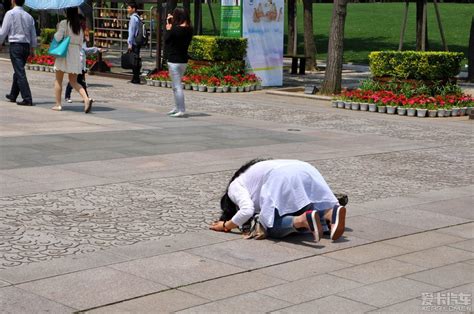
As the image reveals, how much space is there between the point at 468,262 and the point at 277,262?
155cm

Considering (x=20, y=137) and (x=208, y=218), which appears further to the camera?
(x=20, y=137)

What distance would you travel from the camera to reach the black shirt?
16.1 m

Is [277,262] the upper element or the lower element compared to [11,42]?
lower

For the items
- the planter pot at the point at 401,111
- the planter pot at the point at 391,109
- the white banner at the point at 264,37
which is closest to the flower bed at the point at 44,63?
the white banner at the point at 264,37

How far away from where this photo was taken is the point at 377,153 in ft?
42.5

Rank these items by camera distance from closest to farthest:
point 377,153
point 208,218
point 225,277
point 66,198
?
point 225,277 < point 208,218 < point 66,198 < point 377,153

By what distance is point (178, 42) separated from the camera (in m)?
16.1

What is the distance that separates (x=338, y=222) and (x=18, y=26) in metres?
10.3

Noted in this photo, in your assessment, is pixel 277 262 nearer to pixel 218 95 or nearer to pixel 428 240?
pixel 428 240

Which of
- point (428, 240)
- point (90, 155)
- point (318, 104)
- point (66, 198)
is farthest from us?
point (318, 104)

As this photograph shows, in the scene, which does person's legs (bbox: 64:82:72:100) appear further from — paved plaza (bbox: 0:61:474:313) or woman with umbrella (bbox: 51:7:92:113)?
paved plaza (bbox: 0:61:474:313)

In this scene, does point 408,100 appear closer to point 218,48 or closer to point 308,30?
point 218,48

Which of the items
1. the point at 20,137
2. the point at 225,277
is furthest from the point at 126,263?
the point at 20,137

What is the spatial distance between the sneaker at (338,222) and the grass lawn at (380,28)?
2815 cm
